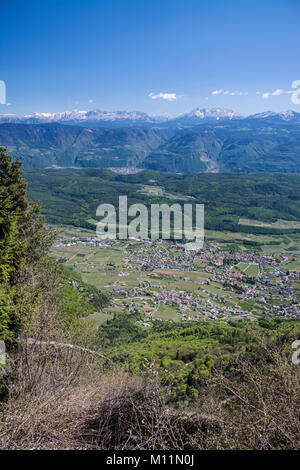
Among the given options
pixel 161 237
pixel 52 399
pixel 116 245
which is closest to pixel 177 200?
pixel 161 237

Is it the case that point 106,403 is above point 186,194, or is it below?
below

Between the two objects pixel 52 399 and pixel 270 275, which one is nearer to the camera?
pixel 52 399

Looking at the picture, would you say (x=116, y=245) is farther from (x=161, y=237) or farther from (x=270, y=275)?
(x=270, y=275)

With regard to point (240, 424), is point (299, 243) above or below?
below

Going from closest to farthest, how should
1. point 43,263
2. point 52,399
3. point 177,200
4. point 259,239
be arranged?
point 52,399 → point 43,263 → point 259,239 → point 177,200

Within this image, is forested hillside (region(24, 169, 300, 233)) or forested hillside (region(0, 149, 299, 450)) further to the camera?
forested hillside (region(24, 169, 300, 233))

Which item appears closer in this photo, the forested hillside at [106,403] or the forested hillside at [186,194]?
the forested hillside at [106,403]

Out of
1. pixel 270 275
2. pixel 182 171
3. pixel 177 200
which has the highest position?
pixel 182 171

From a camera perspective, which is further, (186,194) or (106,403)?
(186,194)
